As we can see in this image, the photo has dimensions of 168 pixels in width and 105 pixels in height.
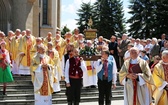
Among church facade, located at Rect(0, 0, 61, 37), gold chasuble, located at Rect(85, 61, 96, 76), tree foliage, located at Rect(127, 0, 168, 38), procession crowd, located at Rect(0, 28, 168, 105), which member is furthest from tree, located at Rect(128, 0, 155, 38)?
procession crowd, located at Rect(0, 28, 168, 105)

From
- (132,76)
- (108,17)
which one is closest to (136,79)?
(132,76)

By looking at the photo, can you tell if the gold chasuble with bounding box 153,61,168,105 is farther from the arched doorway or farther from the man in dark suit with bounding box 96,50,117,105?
the arched doorway

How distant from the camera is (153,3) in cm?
3947

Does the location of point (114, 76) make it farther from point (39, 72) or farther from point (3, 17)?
Answer: point (3, 17)

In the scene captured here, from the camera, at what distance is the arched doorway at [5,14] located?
20547 millimetres

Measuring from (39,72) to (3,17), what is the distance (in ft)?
37.6

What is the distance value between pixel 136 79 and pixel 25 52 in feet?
22.8

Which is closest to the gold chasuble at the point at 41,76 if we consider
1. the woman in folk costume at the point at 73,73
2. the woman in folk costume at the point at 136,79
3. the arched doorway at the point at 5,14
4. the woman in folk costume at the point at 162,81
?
the woman in folk costume at the point at 73,73

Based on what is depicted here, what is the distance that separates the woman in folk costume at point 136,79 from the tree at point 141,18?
2957cm

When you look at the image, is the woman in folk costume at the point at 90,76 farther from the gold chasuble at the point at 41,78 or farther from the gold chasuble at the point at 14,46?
the gold chasuble at the point at 41,78

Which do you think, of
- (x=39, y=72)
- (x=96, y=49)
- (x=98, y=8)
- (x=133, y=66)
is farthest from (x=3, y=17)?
(x=98, y=8)

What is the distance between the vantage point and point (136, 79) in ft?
29.2

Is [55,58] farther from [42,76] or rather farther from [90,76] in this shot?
[90,76]

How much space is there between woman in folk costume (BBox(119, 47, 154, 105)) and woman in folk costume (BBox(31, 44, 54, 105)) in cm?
254
